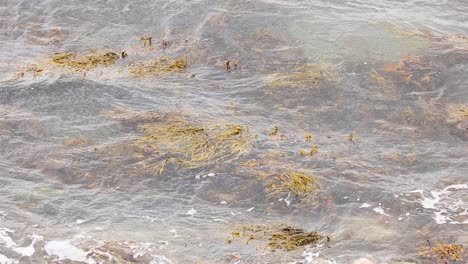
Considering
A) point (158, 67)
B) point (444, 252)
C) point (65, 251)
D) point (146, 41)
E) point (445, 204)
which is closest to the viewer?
point (444, 252)

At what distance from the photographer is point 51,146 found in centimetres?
877

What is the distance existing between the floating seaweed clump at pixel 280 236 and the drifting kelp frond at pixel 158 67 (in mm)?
4111

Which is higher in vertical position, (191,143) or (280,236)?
(191,143)

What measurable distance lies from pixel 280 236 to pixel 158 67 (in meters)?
4.61

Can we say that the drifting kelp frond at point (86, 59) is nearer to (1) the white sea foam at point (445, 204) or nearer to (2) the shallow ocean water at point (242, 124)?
(2) the shallow ocean water at point (242, 124)

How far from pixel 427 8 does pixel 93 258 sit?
8.37 metres

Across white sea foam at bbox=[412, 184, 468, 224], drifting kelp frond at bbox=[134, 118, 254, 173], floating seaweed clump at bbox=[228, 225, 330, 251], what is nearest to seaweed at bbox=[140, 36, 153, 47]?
drifting kelp frond at bbox=[134, 118, 254, 173]

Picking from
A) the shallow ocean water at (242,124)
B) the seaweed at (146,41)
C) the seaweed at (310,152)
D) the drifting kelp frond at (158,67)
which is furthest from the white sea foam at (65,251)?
the seaweed at (146,41)

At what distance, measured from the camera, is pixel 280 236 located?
7055mm

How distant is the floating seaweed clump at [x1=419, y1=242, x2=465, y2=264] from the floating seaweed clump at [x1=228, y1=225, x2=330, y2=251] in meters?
1.04

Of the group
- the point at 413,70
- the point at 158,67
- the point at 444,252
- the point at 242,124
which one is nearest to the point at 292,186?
the point at 242,124

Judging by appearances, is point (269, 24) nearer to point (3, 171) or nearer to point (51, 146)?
point (51, 146)

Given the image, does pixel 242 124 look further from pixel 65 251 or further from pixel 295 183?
pixel 65 251

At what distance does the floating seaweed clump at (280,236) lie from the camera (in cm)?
691
